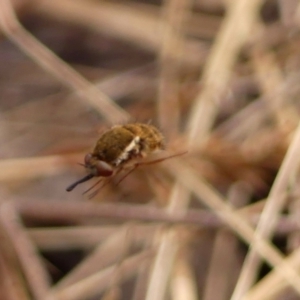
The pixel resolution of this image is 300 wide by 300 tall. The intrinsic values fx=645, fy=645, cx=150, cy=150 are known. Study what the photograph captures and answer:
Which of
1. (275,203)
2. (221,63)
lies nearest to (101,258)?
(275,203)

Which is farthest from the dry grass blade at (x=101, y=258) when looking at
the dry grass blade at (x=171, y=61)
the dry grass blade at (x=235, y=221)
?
the dry grass blade at (x=171, y=61)

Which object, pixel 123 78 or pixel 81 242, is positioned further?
pixel 123 78

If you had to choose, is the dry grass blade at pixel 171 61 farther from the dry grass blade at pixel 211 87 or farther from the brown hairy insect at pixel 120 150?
the brown hairy insect at pixel 120 150

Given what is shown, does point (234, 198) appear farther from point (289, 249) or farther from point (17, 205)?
point (17, 205)

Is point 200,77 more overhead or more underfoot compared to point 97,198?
more overhead

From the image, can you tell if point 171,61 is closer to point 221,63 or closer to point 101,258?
point 221,63

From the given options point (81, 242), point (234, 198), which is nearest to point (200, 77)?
point (234, 198)

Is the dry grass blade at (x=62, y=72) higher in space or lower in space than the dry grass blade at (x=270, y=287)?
higher

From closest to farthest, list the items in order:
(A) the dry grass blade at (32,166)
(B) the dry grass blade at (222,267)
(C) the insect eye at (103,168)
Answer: (C) the insect eye at (103,168) < (B) the dry grass blade at (222,267) < (A) the dry grass blade at (32,166)
